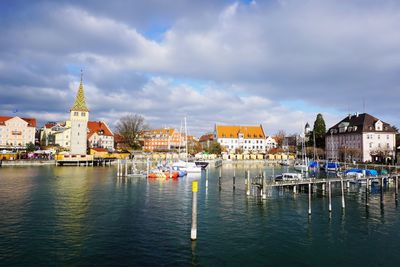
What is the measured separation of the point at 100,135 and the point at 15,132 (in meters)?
32.3

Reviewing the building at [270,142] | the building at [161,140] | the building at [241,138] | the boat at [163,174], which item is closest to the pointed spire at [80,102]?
the boat at [163,174]

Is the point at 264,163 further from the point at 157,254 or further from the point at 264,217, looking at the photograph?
the point at 157,254

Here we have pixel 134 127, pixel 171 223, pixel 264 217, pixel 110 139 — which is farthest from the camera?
pixel 110 139

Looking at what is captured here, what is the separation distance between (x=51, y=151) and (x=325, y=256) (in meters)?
105

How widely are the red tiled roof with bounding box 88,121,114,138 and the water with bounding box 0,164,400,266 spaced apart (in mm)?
99393

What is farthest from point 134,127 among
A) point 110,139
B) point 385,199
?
point 385,199

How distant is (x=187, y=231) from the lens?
23.7 meters

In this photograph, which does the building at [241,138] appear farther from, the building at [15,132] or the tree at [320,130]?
the building at [15,132]

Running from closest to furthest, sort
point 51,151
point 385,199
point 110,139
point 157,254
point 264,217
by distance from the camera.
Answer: point 157,254, point 264,217, point 385,199, point 51,151, point 110,139

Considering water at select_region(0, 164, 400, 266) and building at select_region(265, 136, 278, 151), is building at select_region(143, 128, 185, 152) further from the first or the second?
water at select_region(0, 164, 400, 266)

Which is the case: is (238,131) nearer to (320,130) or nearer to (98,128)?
(320,130)

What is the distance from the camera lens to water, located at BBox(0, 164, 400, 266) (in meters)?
18.5

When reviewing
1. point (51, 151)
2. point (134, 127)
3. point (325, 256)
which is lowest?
point (325, 256)

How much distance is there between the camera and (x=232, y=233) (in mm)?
23438
